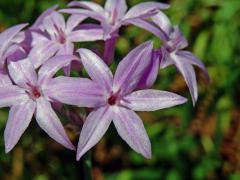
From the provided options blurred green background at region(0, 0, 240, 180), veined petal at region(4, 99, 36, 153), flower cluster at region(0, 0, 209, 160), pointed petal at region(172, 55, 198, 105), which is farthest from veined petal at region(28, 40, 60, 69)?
blurred green background at region(0, 0, 240, 180)

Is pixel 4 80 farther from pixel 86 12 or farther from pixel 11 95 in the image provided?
pixel 86 12

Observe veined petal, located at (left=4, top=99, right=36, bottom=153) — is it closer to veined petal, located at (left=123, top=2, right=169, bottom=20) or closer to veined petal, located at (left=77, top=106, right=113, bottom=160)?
veined petal, located at (left=77, top=106, right=113, bottom=160)

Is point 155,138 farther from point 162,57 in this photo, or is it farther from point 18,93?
point 18,93

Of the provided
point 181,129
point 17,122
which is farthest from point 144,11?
point 181,129

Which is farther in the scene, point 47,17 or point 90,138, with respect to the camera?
point 47,17

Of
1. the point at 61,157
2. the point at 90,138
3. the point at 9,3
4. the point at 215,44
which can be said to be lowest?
the point at 61,157

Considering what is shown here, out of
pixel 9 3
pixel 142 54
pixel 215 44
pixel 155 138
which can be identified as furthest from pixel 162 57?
pixel 9 3
